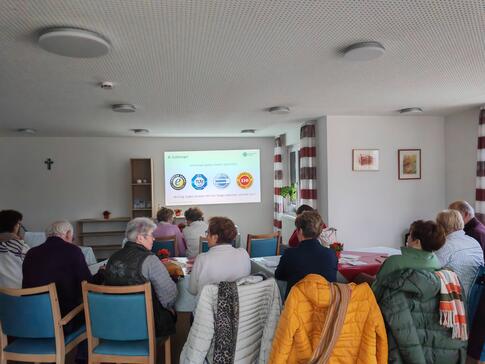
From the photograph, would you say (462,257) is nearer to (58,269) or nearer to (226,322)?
(226,322)

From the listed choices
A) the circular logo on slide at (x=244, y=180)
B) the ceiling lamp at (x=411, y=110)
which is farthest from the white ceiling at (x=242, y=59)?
the circular logo on slide at (x=244, y=180)

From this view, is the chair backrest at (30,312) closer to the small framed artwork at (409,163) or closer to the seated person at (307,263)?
the seated person at (307,263)

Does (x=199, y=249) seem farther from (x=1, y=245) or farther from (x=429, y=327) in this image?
(x=429, y=327)

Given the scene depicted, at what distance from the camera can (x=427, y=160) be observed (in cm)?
574

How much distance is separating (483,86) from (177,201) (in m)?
5.44

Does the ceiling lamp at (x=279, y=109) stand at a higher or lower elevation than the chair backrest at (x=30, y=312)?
higher

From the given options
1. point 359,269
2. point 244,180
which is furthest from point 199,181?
point 359,269

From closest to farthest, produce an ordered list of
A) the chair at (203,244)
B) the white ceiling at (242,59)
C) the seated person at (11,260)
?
1. the white ceiling at (242,59)
2. the seated person at (11,260)
3. the chair at (203,244)

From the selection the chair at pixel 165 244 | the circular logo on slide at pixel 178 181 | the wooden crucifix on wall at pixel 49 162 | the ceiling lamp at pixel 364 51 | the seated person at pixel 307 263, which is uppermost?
the ceiling lamp at pixel 364 51

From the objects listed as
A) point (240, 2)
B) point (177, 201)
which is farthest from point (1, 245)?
point (177, 201)

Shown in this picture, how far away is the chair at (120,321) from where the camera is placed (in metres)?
2.19

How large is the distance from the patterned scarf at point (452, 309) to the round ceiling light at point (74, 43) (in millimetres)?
2477

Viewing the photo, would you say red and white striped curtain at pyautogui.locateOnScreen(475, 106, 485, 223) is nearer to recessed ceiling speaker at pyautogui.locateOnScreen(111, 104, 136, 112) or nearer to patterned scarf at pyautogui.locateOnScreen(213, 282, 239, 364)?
patterned scarf at pyautogui.locateOnScreen(213, 282, 239, 364)

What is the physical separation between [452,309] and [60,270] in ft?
8.01
